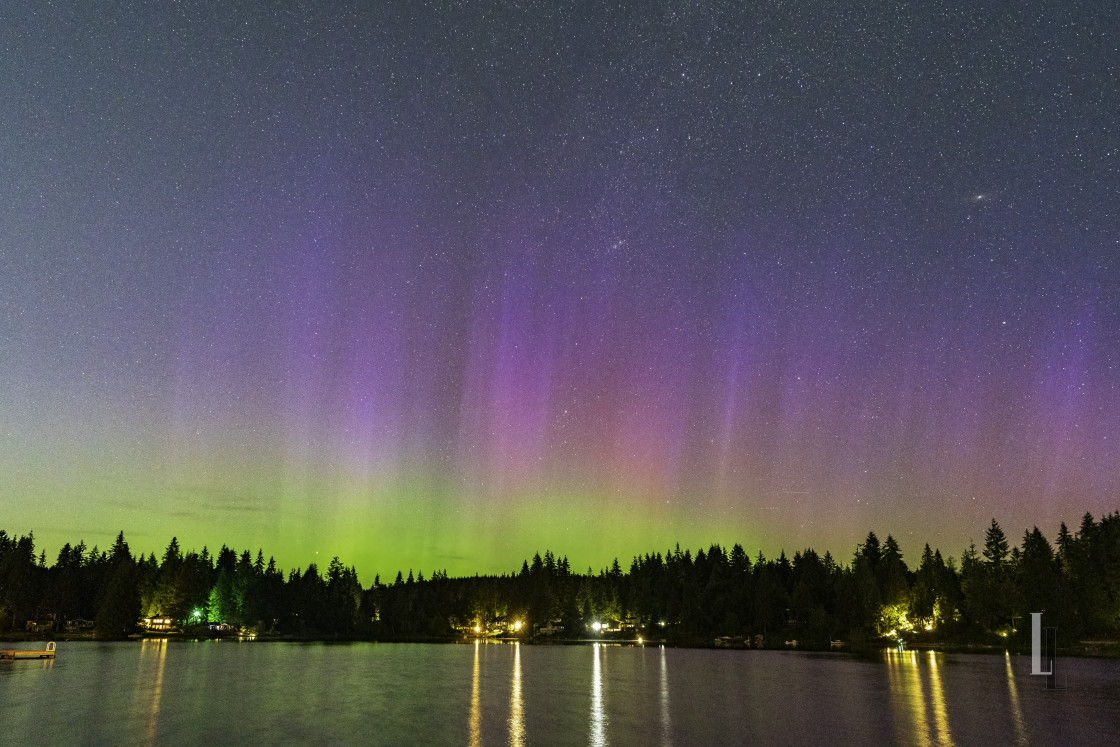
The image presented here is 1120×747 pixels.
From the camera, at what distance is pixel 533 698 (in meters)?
61.3

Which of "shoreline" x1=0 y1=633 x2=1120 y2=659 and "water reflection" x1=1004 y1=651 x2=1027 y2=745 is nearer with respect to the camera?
"water reflection" x1=1004 y1=651 x2=1027 y2=745

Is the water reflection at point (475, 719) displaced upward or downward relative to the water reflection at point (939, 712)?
upward

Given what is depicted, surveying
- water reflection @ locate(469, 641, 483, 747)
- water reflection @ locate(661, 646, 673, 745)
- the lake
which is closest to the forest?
the lake

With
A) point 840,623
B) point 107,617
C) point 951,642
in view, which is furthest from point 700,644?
point 107,617

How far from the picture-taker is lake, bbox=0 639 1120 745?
42812 mm

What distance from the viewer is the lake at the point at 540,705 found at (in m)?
42.8

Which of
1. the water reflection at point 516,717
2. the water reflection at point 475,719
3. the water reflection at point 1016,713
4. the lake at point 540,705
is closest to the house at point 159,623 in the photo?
the lake at point 540,705

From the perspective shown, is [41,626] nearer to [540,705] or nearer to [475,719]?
[540,705]

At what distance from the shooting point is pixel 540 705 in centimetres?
5650

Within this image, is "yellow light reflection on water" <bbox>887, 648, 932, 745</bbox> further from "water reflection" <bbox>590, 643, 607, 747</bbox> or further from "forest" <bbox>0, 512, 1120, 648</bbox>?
"forest" <bbox>0, 512, 1120, 648</bbox>

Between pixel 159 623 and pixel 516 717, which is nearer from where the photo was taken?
pixel 516 717
